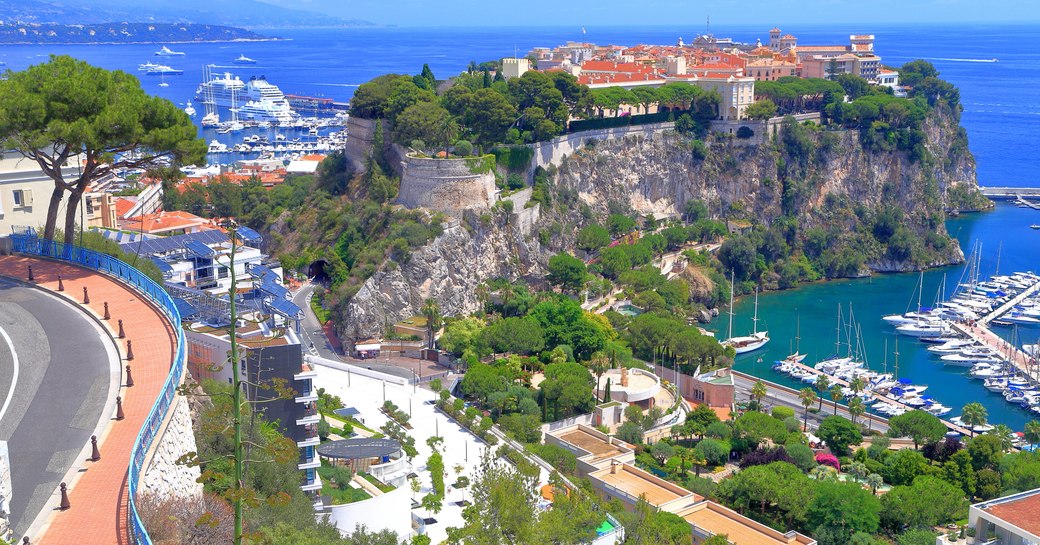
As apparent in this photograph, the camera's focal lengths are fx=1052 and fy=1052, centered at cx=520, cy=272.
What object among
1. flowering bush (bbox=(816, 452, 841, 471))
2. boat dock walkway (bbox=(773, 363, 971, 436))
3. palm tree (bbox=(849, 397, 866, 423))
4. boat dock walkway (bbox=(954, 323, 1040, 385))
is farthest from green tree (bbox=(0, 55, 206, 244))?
boat dock walkway (bbox=(954, 323, 1040, 385))

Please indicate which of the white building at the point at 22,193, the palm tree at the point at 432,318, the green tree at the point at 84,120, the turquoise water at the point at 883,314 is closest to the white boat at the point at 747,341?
the turquoise water at the point at 883,314

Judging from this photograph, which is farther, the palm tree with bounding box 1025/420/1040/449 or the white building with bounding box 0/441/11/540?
the palm tree with bounding box 1025/420/1040/449

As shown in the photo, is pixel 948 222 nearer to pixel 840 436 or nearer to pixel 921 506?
pixel 840 436

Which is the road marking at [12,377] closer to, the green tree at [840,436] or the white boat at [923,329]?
the green tree at [840,436]

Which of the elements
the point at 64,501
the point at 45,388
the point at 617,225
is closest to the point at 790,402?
the point at 617,225

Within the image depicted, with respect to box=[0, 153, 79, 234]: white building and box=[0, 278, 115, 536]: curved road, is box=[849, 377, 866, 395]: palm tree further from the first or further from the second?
box=[0, 278, 115, 536]: curved road

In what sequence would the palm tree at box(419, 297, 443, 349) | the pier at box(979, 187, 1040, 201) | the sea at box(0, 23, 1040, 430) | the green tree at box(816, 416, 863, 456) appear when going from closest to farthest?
1. the green tree at box(816, 416, 863, 456)
2. the palm tree at box(419, 297, 443, 349)
3. the sea at box(0, 23, 1040, 430)
4. the pier at box(979, 187, 1040, 201)
